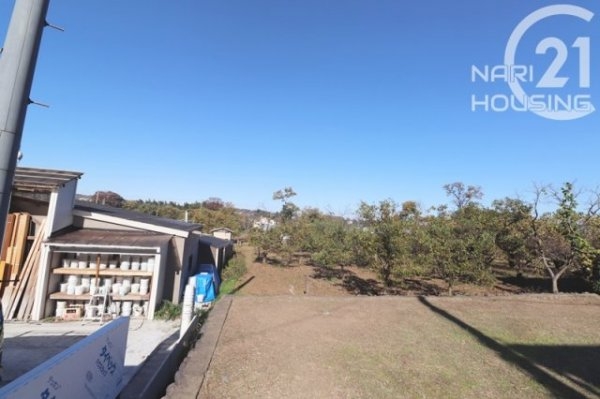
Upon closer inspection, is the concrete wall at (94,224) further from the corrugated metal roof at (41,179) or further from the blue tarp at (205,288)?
the blue tarp at (205,288)

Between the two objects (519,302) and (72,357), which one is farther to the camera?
(519,302)

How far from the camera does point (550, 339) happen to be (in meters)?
5.96

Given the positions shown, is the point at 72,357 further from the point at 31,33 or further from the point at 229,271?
the point at 229,271

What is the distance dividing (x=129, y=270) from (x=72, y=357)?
21.6ft

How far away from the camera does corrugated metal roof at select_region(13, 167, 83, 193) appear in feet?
28.6

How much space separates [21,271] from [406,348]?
9923 mm

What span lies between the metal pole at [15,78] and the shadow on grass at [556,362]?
224 inches

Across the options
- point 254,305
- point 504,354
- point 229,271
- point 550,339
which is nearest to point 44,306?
point 254,305

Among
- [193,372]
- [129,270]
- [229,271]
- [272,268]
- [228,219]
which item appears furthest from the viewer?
[228,219]

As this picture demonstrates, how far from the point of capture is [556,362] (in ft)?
16.1

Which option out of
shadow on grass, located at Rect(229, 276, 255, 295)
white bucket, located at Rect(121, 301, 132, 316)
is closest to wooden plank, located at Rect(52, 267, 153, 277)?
white bucket, located at Rect(121, 301, 132, 316)

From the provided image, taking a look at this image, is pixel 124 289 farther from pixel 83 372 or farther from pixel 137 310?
pixel 83 372

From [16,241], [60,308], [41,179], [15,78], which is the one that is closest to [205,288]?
[60,308]

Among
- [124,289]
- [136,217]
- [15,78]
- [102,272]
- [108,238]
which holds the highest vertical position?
[15,78]
